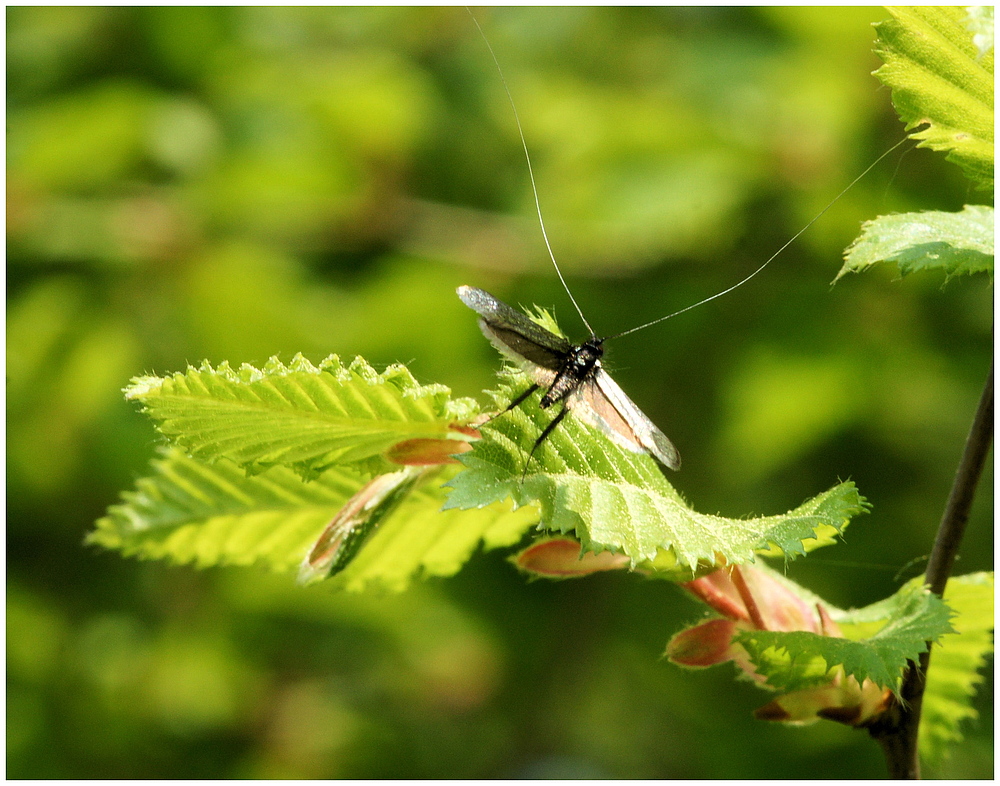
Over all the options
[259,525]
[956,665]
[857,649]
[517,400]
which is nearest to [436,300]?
[259,525]

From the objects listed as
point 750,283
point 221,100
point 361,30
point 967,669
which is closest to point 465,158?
point 361,30

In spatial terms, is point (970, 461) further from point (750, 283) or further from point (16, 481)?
point (16, 481)

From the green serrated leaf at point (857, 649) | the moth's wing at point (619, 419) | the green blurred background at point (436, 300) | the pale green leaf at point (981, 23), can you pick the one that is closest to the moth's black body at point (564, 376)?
the moth's wing at point (619, 419)

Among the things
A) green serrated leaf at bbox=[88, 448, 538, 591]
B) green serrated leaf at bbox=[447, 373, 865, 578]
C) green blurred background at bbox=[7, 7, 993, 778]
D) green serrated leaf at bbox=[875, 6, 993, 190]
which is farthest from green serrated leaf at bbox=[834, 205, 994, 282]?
green blurred background at bbox=[7, 7, 993, 778]

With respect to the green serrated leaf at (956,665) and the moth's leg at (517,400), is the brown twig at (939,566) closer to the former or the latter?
the green serrated leaf at (956,665)

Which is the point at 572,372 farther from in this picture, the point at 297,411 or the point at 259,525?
the point at 259,525

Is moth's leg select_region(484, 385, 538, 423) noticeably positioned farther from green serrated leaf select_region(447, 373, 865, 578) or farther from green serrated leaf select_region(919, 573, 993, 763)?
green serrated leaf select_region(919, 573, 993, 763)
